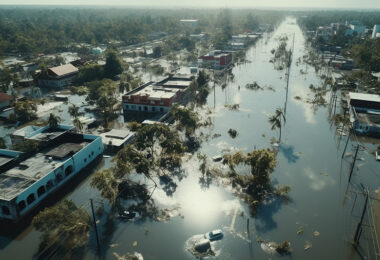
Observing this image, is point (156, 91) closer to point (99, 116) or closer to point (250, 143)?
point (99, 116)

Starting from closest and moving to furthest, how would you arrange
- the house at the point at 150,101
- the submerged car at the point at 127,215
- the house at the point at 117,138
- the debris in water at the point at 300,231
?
the debris in water at the point at 300,231 → the submerged car at the point at 127,215 → the house at the point at 117,138 → the house at the point at 150,101

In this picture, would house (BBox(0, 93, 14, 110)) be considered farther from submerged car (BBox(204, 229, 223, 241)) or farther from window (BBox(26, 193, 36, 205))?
submerged car (BBox(204, 229, 223, 241))

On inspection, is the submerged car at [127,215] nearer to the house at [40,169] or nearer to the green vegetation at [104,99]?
the house at [40,169]

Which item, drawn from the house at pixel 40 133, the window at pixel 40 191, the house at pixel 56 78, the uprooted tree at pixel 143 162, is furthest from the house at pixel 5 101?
the uprooted tree at pixel 143 162

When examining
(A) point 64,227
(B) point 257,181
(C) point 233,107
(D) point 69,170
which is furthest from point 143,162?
(C) point 233,107

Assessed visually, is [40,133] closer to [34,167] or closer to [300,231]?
[34,167]

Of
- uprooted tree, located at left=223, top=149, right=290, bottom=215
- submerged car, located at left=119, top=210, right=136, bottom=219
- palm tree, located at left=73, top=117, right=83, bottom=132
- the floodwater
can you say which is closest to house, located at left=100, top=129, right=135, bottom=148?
palm tree, located at left=73, top=117, right=83, bottom=132
